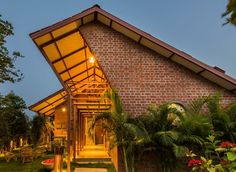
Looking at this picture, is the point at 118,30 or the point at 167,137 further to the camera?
the point at 118,30

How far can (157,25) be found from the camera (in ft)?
530

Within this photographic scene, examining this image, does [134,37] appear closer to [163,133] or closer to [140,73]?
[140,73]

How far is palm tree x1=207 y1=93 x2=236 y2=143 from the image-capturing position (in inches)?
389

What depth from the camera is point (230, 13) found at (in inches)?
417

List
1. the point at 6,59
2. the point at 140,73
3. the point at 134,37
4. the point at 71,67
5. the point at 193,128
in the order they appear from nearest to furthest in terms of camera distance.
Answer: the point at 193,128 → the point at 134,37 → the point at 140,73 → the point at 71,67 → the point at 6,59

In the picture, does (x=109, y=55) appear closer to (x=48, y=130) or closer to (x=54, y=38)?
(x=54, y=38)

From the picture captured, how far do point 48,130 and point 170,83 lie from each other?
19.8 m

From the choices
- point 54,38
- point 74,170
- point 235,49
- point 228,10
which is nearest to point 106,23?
point 54,38

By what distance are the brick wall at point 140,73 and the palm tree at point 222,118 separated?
0.93 metres

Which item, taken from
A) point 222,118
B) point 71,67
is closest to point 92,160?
point 71,67

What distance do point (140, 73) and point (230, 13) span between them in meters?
3.76

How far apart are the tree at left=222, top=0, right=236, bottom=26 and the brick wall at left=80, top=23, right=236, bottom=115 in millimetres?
2255

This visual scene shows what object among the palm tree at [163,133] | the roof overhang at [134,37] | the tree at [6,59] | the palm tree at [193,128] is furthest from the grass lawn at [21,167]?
the palm tree at [193,128]

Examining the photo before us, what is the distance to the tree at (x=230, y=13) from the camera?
9947mm
